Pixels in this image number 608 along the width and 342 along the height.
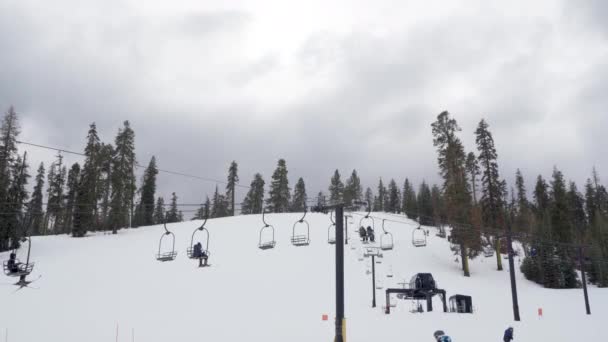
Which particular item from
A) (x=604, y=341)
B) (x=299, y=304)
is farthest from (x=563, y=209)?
(x=299, y=304)

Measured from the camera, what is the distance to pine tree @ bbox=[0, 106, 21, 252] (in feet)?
139

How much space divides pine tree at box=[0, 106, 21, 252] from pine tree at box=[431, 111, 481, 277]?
4660 centimetres

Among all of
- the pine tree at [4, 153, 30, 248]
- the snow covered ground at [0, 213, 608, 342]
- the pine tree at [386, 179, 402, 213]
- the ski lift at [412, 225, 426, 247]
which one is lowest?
the snow covered ground at [0, 213, 608, 342]

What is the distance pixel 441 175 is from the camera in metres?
46.8

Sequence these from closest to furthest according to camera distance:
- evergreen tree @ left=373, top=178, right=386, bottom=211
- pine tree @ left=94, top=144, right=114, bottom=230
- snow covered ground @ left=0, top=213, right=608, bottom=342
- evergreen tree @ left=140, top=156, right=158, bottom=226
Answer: snow covered ground @ left=0, top=213, right=608, bottom=342 < pine tree @ left=94, top=144, right=114, bottom=230 < evergreen tree @ left=140, top=156, right=158, bottom=226 < evergreen tree @ left=373, top=178, right=386, bottom=211

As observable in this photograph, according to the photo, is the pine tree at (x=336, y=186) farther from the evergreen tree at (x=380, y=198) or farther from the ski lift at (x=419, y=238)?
the ski lift at (x=419, y=238)

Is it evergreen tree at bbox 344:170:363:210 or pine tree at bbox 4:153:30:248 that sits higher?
evergreen tree at bbox 344:170:363:210

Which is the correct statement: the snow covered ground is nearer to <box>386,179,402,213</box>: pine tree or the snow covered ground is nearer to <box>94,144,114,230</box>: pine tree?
<box>94,144,114,230</box>: pine tree

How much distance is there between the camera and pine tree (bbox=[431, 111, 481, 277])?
41.8 m

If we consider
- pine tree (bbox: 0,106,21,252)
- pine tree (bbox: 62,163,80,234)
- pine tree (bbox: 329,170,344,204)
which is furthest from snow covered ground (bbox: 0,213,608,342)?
pine tree (bbox: 329,170,344,204)

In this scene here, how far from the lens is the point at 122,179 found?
200 feet

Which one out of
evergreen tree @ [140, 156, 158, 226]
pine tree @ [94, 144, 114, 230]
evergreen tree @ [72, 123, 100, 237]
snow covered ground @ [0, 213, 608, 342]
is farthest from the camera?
evergreen tree @ [140, 156, 158, 226]

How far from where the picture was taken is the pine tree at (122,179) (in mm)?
58969

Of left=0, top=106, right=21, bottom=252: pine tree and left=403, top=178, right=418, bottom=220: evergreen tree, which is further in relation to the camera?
left=403, top=178, right=418, bottom=220: evergreen tree
